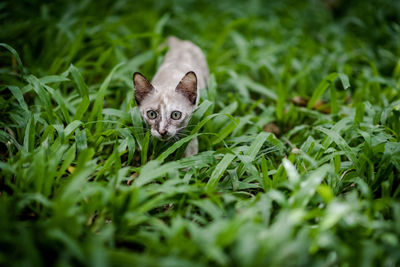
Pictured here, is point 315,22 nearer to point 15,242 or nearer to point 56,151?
point 56,151

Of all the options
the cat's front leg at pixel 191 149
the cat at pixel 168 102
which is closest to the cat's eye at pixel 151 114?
the cat at pixel 168 102

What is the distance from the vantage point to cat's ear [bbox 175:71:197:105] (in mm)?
2772

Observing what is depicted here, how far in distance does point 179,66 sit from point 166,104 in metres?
0.98

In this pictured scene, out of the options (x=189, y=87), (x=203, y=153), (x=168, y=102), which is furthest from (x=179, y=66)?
(x=203, y=153)

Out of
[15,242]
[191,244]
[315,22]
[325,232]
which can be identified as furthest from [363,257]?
[315,22]

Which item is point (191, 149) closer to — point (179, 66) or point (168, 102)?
point (168, 102)

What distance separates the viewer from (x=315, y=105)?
13.0 ft

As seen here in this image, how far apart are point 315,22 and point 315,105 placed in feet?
9.66

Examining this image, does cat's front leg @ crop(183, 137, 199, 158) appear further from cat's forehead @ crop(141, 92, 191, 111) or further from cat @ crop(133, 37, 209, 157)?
cat's forehead @ crop(141, 92, 191, 111)

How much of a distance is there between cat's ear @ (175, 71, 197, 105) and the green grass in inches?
7.9

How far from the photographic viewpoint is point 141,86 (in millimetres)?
2814

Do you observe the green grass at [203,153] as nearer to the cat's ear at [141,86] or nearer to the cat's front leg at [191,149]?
the cat's front leg at [191,149]

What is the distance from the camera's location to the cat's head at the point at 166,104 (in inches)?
105

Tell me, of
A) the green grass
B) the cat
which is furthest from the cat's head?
the green grass
